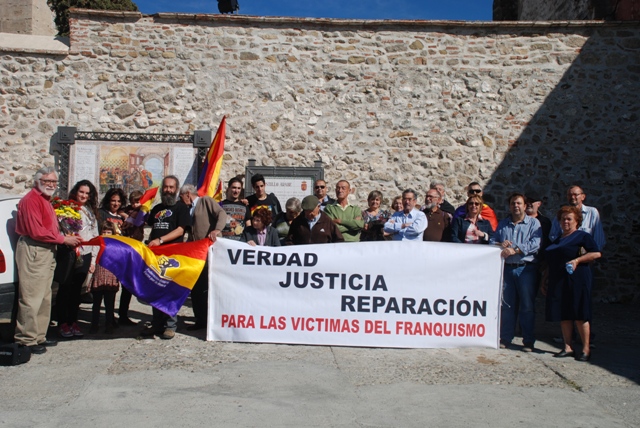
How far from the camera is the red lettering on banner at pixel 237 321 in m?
6.31

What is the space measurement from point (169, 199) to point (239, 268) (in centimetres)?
123

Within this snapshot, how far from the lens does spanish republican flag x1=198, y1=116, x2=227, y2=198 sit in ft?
31.3

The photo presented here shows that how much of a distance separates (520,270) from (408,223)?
132 cm

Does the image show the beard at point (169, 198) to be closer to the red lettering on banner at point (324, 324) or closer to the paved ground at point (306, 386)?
the paved ground at point (306, 386)

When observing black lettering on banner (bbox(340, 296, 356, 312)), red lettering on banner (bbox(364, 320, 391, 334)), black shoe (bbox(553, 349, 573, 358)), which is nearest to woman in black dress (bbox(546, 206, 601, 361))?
black shoe (bbox(553, 349, 573, 358))

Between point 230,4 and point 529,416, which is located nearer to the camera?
point 529,416

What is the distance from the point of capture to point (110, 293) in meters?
6.77

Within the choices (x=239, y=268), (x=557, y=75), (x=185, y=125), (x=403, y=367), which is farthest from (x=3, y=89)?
(x=557, y=75)

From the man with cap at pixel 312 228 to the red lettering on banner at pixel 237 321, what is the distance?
108 centimetres

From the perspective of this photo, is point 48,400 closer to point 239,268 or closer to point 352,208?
point 239,268

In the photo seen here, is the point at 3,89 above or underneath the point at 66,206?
above

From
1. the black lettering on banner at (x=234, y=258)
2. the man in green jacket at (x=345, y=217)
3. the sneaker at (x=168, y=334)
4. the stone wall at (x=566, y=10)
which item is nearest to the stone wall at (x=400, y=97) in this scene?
the stone wall at (x=566, y=10)

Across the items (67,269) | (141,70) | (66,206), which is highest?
(141,70)

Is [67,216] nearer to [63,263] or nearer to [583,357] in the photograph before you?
[63,263]
